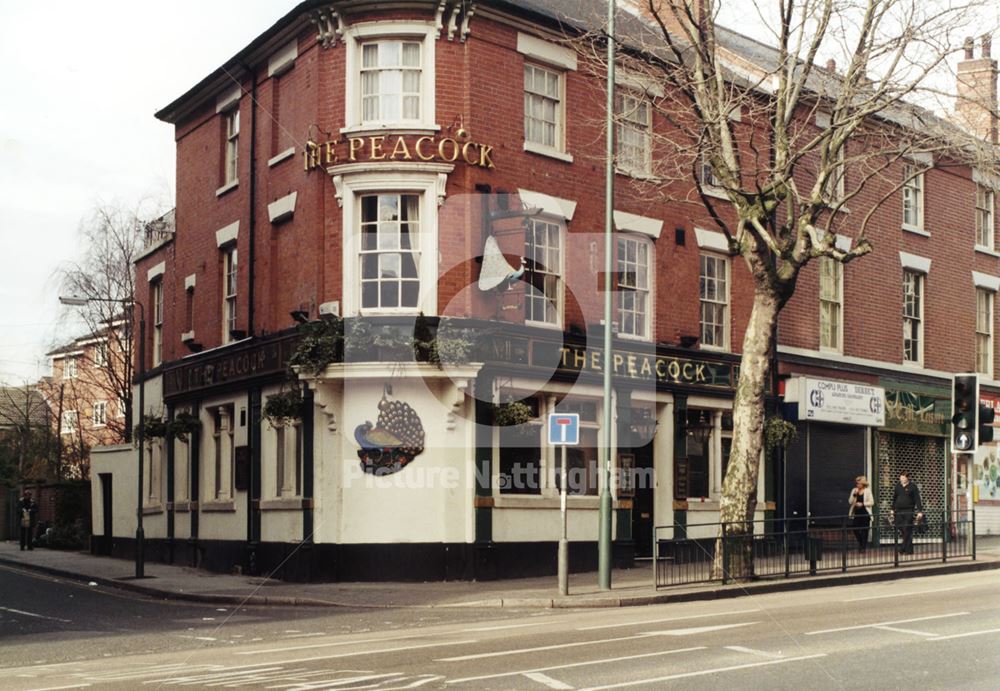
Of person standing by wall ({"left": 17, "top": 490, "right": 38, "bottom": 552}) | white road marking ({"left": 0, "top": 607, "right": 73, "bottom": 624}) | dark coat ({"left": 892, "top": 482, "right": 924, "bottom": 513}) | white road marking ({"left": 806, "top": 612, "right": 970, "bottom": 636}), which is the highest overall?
dark coat ({"left": 892, "top": 482, "right": 924, "bottom": 513})

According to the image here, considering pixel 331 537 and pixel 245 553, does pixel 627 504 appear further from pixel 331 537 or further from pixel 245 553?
pixel 245 553

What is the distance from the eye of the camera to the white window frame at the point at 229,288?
91.0 feet

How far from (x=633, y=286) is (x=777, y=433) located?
477cm

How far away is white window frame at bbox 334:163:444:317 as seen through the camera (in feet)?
74.3

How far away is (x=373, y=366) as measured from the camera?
2206cm

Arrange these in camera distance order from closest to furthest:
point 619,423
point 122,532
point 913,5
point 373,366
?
point 913,5, point 373,366, point 619,423, point 122,532

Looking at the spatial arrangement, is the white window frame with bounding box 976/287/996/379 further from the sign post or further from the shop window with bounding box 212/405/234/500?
the shop window with bounding box 212/405/234/500

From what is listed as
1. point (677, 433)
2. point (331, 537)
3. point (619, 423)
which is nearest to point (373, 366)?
point (331, 537)

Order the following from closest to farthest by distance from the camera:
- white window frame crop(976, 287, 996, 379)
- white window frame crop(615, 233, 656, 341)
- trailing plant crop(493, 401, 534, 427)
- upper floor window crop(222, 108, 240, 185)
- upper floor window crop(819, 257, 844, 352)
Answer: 1. trailing plant crop(493, 401, 534, 427)
2. white window frame crop(615, 233, 656, 341)
3. upper floor window crop(222, 108, 240, 185)
4. upper floor window crop(819, 257, 844, 352)
5. white window frame crop(976, 287, 996, 379)

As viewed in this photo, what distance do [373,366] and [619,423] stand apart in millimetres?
5917

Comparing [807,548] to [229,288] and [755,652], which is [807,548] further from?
[229,288]

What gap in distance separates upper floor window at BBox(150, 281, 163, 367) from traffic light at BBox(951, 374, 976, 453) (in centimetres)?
1987

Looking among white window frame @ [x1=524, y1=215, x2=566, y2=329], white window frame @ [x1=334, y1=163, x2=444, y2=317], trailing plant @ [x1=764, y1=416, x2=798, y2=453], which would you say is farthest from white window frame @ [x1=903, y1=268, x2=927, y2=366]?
white window frame @ [x1=334, y1=163, x2=444, y2=317]

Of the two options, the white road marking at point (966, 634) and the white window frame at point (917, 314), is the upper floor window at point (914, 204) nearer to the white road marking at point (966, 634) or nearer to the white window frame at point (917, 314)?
the white window frame at point (917, 314)
